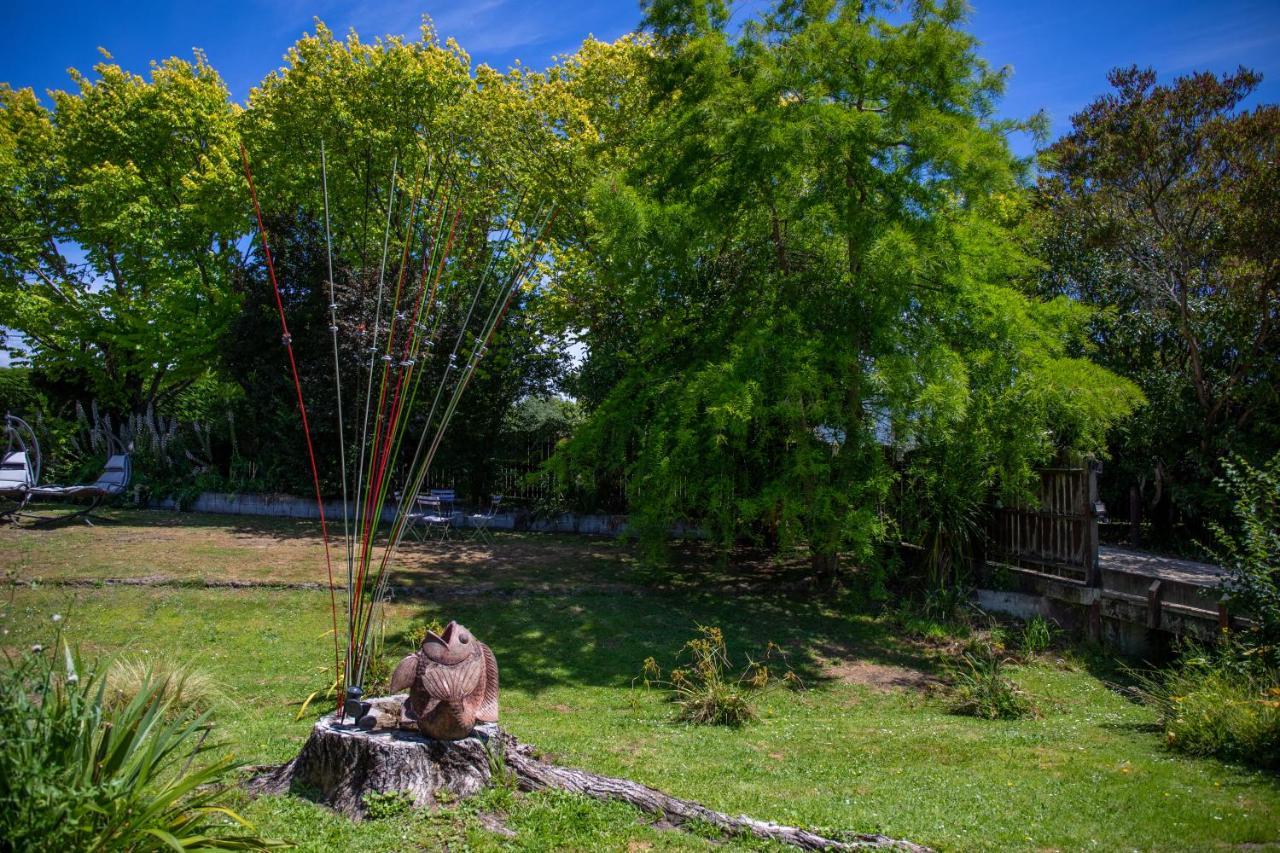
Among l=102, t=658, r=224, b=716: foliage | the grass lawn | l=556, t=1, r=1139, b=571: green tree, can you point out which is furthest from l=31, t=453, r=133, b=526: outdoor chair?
l=102, t=658, r=224, b=716: foliage

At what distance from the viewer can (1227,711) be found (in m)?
5.38

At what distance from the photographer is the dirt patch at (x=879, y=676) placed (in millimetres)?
7906

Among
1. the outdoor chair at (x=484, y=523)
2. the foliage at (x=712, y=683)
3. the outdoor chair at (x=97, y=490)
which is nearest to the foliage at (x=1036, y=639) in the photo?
the foliage at (x=712, y=683)

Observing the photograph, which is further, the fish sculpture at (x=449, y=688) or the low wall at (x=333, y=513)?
the low wall at (x=333, y=513)

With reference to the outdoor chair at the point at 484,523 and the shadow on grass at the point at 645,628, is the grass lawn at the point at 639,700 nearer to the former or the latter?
the shadow on grass at the point at 645,628

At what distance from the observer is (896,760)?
17.7 ft

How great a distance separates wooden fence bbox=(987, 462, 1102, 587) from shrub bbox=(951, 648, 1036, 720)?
9.07 ft

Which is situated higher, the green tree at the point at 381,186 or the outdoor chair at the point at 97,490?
the green tree at the point at 381,186

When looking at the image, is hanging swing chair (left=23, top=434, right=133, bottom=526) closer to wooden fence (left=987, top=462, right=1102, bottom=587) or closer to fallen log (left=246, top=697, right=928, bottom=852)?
fallen log (left=246, top=697, right=928, bottom=852)

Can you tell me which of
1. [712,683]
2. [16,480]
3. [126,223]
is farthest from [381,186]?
[712,683]

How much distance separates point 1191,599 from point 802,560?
17.4 feet

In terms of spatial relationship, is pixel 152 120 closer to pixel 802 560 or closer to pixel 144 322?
pixel 144 322

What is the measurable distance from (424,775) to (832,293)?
25.0ft

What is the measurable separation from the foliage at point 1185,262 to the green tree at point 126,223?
16.3 metres
